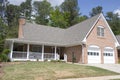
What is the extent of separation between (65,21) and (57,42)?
27.5 m

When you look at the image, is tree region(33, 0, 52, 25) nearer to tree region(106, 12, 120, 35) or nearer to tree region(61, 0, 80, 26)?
tree region(61, 0, 80, 26)

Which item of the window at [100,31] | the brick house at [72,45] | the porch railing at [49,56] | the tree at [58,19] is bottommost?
the porch railing at [49,56]

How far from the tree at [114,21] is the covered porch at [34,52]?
35.1 metres

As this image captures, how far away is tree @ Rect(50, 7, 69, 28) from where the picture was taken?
52719 millimetres

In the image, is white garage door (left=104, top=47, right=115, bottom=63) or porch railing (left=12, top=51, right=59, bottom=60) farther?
white garage door (left=104, top=47, right=115, bottom=63)

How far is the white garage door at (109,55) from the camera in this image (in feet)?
92.1

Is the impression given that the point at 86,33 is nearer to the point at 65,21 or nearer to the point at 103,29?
the point at 103,29

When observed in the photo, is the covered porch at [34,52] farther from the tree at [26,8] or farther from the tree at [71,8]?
the tree at [26,8]

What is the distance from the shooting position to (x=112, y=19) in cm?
6900

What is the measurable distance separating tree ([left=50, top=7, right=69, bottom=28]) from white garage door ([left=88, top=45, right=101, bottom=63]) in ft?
86.4

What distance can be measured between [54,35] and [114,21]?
135 ft

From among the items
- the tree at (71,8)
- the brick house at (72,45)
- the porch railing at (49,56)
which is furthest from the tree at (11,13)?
the porch railing at (49,56)

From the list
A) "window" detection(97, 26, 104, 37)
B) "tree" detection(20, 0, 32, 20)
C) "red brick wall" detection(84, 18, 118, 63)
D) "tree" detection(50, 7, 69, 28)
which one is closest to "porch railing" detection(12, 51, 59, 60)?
"red brick wall" detection(84, 18, 118, 63)

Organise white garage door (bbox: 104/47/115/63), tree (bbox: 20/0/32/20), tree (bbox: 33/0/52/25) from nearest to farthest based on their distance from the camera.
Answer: white garage door (bbox: 104/47/115/63), tree (bbox: 33/0/52/25), tree (bbox: 20/0/32/20)
